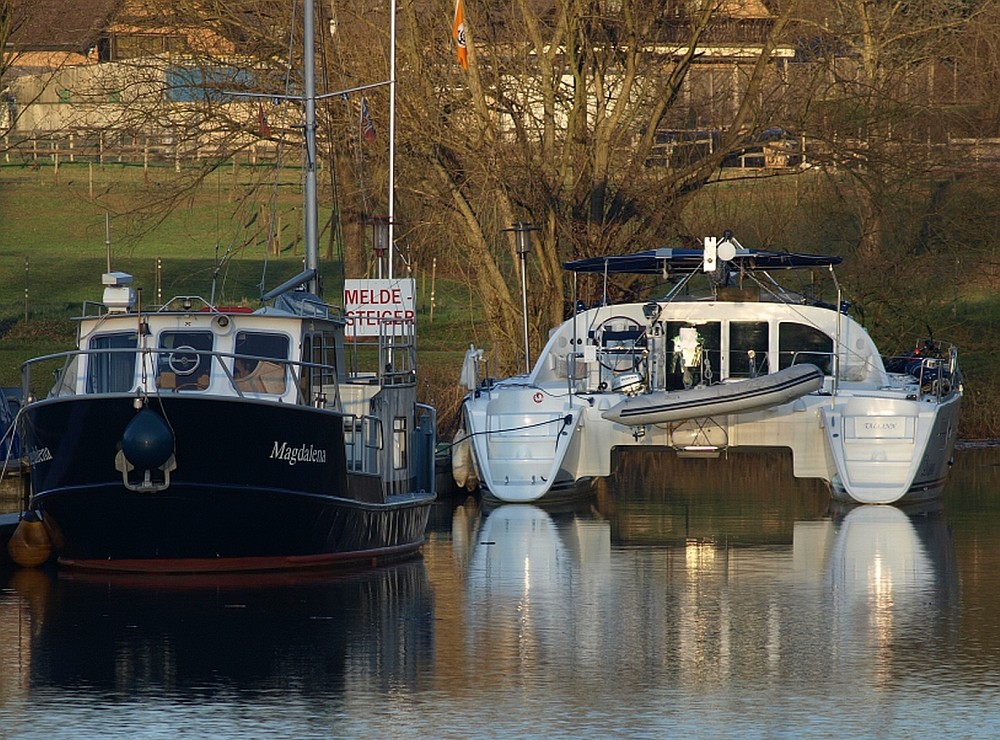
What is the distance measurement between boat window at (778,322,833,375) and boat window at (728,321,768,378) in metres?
0.23

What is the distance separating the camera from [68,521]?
58.3 feet

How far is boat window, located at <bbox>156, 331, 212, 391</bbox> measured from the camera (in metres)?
18.5

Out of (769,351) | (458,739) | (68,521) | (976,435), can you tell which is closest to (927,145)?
(976,435)

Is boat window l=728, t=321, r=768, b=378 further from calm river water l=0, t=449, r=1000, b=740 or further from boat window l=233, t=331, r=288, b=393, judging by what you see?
boat window l=233, t=331, r=288, b=393

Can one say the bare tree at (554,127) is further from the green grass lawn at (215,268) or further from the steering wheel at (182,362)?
the steering wheel at (182,362)

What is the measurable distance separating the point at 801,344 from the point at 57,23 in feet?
62.3

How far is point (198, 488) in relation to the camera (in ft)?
56.3

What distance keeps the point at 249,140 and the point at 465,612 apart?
1980cm

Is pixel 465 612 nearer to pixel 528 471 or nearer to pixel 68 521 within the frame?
pixel 68 521

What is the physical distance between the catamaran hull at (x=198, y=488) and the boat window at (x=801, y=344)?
9719 mm

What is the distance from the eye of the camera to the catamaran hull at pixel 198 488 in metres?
17.1

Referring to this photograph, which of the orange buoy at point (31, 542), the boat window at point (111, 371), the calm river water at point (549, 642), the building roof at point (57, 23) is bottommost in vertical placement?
the calm river water at point (549, 642)

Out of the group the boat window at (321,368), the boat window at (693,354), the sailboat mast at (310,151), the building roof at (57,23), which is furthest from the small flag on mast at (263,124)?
the boat window at (321,368)

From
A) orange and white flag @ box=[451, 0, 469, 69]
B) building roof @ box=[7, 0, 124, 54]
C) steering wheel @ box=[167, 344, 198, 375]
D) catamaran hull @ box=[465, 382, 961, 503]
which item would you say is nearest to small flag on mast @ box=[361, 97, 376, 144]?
orange and white flag @ box=[451, 0, 469, 69]
